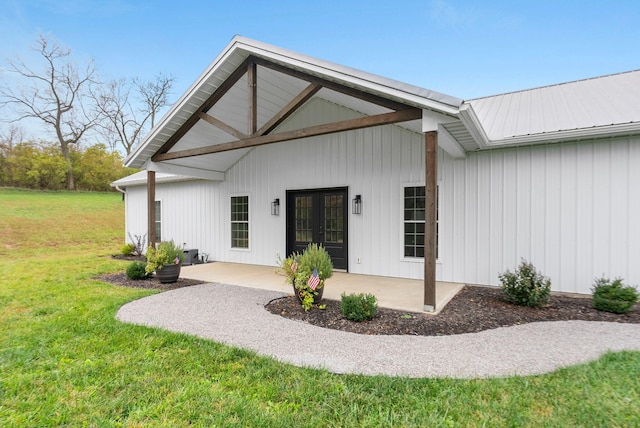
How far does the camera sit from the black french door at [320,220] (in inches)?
316

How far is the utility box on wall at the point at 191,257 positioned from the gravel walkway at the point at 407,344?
16.4ft

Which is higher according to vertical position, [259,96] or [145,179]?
[259,96]

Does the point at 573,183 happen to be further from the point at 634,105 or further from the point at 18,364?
the point at 18,364

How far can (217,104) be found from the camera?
721 cm

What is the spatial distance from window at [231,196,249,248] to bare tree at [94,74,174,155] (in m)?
22.9

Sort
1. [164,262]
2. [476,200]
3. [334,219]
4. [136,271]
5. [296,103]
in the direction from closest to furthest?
1. [296,103]
2. [476,200]
3. [164,262]
4. [136,271]
5. [334,219]

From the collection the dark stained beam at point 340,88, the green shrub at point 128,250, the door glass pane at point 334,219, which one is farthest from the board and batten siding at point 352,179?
the green shrub at point 128,250

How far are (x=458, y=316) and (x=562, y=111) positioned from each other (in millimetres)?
5158

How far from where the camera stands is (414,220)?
7.08 meters

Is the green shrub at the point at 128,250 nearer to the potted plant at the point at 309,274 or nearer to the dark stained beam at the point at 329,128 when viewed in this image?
the dark stained beam at the point at 329,128

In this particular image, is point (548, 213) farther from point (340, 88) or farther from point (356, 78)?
point (340, 88)

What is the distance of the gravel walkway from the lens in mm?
3037

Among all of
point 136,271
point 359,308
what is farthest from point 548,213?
point 136,271

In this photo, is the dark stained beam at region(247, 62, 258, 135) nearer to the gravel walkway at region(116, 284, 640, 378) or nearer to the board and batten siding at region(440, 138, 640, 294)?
the gravel walkway at region(116, 284, 640, 378)
